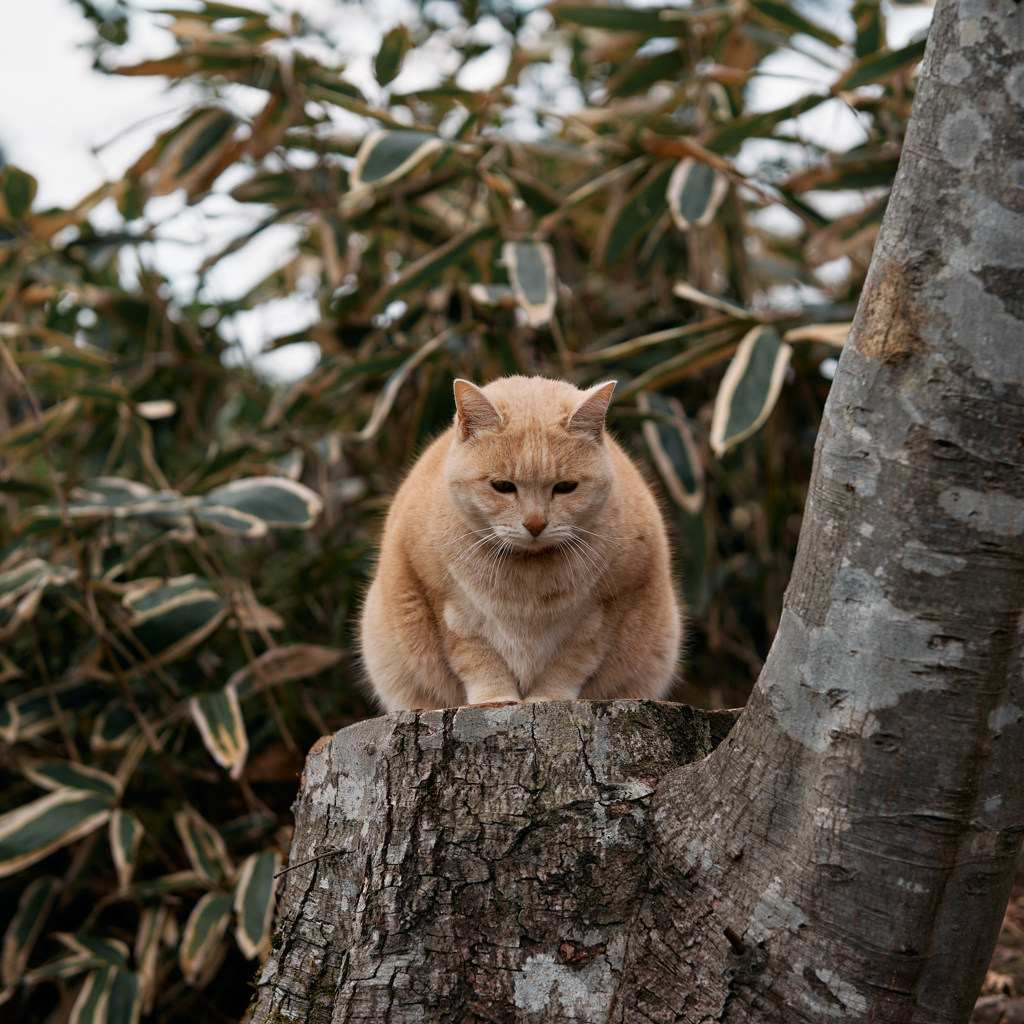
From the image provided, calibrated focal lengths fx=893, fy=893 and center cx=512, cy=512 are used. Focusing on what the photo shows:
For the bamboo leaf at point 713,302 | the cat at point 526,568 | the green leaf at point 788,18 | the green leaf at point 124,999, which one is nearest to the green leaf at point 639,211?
the bamboo leaf at point 713,302

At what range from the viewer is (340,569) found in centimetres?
323

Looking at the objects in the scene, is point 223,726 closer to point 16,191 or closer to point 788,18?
point 16,191

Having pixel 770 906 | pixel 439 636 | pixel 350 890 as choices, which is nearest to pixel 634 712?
pixel 770 906

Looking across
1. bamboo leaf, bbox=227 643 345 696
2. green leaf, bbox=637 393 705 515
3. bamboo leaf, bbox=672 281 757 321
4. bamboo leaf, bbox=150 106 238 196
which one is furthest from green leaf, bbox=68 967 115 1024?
bamboo leaf, bbox=672 281 757 321

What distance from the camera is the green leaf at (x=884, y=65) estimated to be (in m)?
2.67

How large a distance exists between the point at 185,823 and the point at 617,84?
3338 mm

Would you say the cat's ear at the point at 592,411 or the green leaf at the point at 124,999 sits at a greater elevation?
the cat's ear at the point at 592,411

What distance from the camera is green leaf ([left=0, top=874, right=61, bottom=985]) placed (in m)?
2.73

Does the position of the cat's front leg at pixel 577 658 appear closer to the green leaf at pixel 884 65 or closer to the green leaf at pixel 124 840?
the green leaf at pixel 124 840

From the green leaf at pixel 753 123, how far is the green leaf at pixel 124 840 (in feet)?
9.33

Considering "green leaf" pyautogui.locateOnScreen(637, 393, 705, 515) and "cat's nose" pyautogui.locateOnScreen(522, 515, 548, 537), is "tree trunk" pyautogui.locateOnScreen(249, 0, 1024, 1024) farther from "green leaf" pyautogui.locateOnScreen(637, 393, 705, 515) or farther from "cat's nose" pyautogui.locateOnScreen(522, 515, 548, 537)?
"green leaf" pyautogui.locateOnScreen(637, 393, 705, 515)

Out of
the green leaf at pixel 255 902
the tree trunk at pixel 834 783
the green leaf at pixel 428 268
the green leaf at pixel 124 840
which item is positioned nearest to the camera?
the tree trunk at pixel 834 783

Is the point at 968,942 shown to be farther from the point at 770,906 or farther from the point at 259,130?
the point at 259,130

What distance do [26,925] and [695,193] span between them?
10.3 feet
